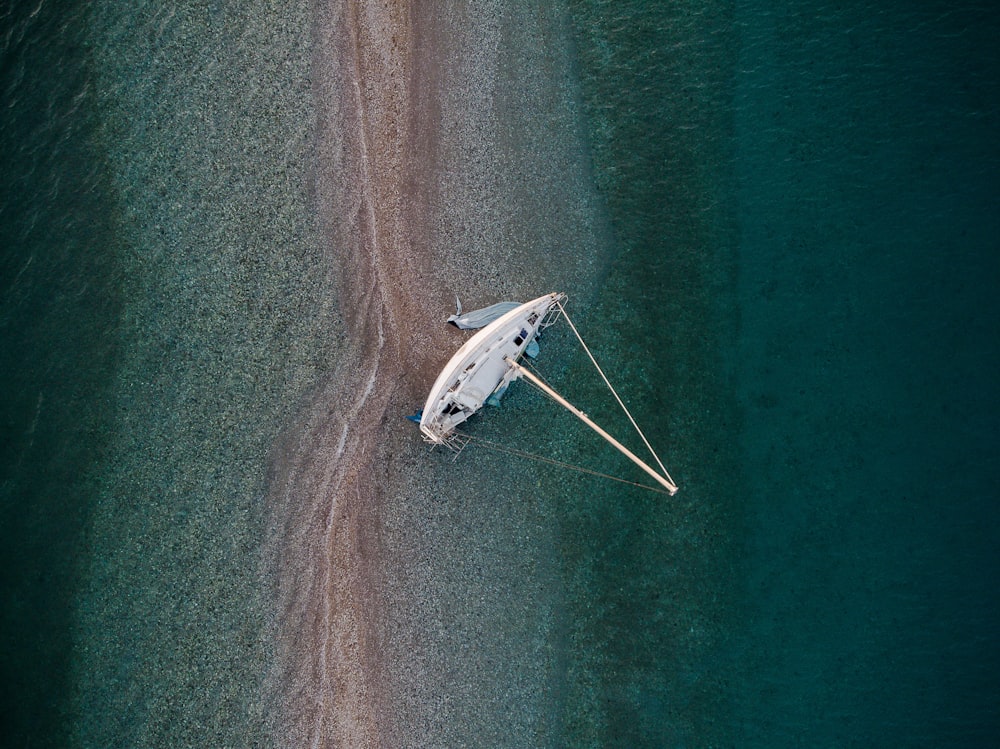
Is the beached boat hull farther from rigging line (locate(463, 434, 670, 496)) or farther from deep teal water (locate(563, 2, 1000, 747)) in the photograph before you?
deep teal water (locate(563, 2, 1000, 747))

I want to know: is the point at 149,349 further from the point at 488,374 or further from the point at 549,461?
the point at 549,461

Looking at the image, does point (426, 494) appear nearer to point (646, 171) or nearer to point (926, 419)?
point (646, 171)

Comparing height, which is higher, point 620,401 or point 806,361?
point 620,401

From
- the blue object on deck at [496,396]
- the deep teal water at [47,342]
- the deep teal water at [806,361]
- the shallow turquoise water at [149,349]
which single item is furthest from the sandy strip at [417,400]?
the deep teal water at [47,342]

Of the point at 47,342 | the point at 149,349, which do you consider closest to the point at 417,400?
the point at 149,349

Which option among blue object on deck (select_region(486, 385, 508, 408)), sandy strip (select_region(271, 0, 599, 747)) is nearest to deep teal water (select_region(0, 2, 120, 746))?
sandy strip (select_region(271, 0, 599, 747))
